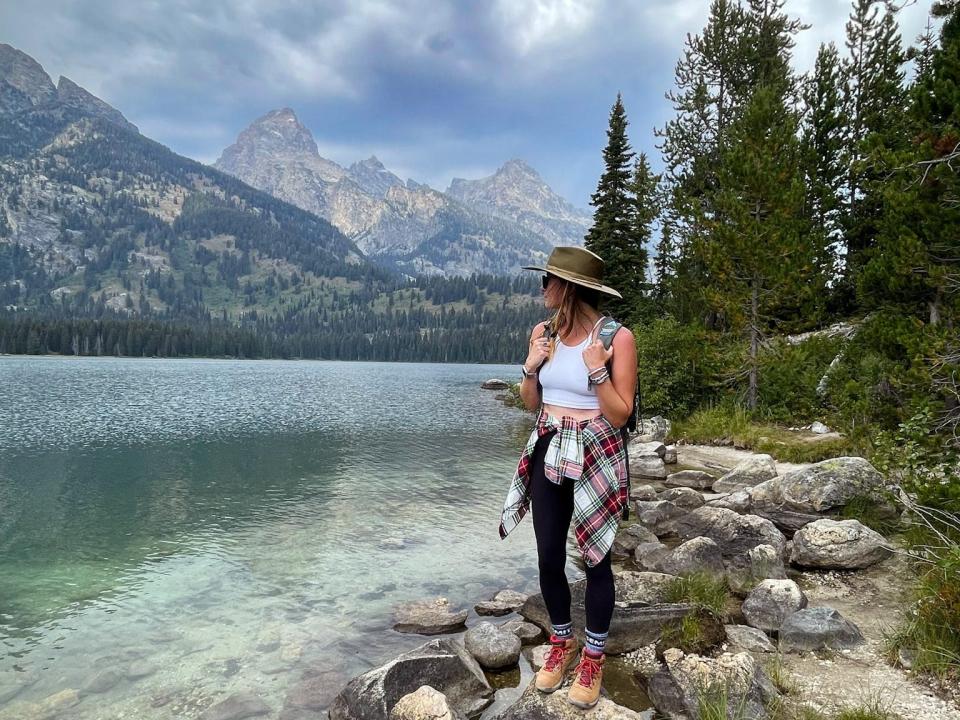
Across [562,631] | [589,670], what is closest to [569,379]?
[562,631]

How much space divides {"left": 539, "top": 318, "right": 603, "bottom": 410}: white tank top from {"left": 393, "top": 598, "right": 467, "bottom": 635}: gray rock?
5.28 m

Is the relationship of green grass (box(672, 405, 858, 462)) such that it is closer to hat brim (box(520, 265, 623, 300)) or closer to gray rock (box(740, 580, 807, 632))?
gray rock (box(740, 580, 807, 632))

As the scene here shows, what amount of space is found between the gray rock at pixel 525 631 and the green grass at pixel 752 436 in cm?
1150

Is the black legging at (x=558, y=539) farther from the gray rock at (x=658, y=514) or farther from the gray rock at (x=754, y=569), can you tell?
the gray rock at (x=658, y=514)

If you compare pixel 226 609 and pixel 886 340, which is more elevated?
pixel 886 340

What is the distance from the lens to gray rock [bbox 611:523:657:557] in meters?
11.0

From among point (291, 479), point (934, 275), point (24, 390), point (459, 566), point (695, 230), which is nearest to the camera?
point (934, 275)

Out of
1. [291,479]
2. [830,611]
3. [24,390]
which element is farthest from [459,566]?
[24,390]

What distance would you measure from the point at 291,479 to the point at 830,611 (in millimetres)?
17759

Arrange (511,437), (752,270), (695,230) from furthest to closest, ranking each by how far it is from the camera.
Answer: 1. (511,437)
2. (695,230)
3. (752,270)

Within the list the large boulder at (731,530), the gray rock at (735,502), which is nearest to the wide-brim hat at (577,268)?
the large boulder at (731,530)

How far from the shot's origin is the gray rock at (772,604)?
6.69m

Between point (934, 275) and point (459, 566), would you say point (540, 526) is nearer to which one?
point (459, 566)

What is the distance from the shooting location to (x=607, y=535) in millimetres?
4070
